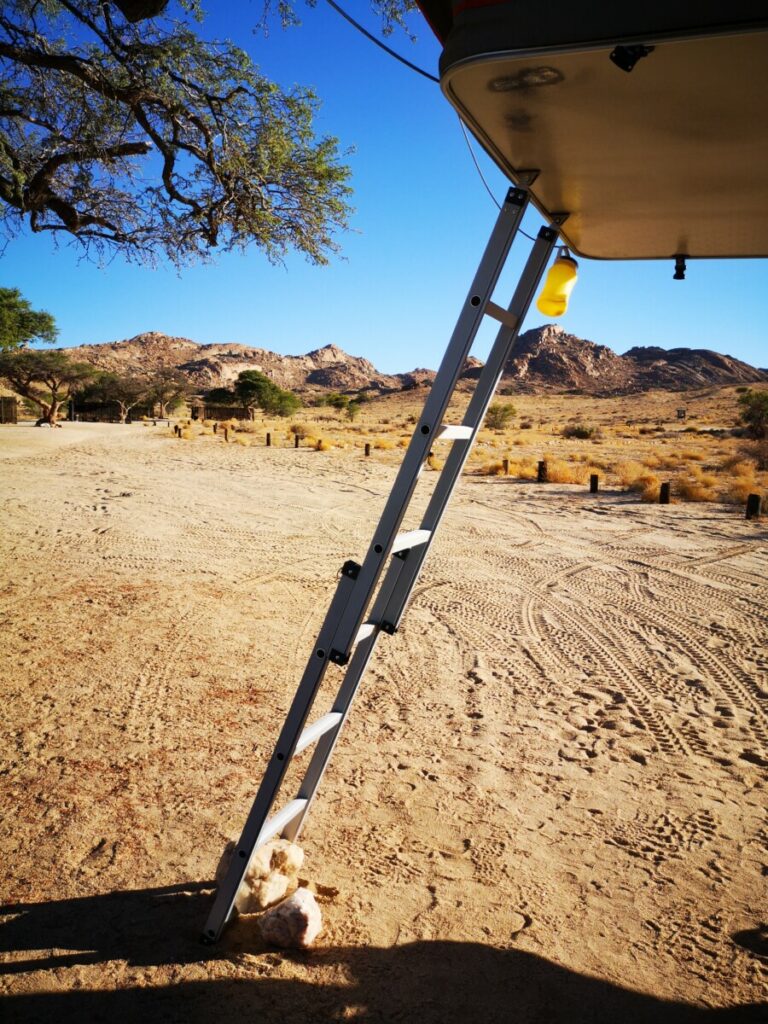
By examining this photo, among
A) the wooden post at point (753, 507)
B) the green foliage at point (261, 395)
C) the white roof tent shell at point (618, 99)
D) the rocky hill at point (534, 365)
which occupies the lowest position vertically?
the wooden post at point (753, 507)

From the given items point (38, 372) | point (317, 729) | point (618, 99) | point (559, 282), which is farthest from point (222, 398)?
point (618, 99)

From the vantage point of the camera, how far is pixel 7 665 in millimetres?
5047

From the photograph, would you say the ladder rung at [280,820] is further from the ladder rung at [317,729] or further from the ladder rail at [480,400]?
the ladder rail at [480,400]

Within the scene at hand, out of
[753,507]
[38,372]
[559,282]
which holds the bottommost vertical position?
[753,507]

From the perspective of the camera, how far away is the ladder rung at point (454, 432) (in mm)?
2157

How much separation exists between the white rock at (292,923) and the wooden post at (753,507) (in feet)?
40.5

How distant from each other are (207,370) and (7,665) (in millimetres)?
142035

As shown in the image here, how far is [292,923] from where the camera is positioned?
248 centimetres

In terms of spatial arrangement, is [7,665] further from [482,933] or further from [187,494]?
[187,494]

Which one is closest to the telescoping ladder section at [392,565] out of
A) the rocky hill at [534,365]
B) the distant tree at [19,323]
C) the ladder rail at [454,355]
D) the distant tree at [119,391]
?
the ladder rail at [454,355]

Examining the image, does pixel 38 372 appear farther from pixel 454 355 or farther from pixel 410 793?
pixel 454 355

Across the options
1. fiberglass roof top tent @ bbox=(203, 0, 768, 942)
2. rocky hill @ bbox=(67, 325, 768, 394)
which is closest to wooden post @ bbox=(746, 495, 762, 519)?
fiberglass roof top tent @ bbox=(203, 0, 768, 942)

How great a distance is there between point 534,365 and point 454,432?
155m

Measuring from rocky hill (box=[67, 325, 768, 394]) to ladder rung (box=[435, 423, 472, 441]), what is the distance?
392 ft
